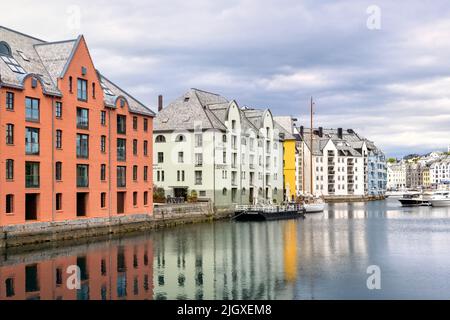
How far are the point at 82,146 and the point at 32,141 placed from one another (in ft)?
24.7

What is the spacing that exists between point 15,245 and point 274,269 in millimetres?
22625

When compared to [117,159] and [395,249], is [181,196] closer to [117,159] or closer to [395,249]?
[117,159]

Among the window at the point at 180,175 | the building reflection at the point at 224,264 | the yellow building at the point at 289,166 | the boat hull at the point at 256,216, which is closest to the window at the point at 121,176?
the building reflection at the point at 224,264

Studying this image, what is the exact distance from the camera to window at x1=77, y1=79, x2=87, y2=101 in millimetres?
58500

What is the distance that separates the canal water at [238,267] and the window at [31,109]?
12368mm

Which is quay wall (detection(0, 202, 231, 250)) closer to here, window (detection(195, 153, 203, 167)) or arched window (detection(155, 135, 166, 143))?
window (detection(195, 153, 203, 167))

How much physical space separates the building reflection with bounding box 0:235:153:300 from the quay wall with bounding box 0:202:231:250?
4279 mm

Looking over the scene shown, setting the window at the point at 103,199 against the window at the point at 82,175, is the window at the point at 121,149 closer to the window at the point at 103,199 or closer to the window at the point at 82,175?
the window at the point at 103,199

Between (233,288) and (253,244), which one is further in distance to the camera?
(253,244)

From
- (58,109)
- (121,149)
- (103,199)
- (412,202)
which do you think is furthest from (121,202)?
(412,202)

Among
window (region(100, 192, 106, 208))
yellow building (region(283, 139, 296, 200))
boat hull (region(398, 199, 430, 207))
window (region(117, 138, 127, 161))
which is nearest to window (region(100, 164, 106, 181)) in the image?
window (region(100, 192, 106, 208))

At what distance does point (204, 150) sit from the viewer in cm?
9012

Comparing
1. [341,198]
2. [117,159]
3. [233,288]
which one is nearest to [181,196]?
[117,159]

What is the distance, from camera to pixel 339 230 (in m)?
68.7
